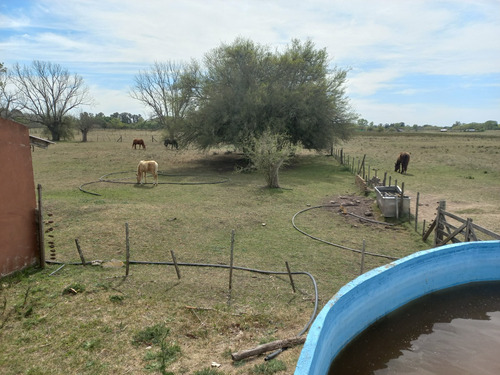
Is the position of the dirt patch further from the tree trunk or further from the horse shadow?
the horse shadow

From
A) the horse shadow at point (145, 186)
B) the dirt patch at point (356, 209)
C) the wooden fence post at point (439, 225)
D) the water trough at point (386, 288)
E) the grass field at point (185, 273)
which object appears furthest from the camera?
the horse shadow at point (145, 186)

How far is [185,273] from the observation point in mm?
7426

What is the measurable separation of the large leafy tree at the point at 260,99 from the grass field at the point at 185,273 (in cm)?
568

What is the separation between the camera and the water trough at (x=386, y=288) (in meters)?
3.90

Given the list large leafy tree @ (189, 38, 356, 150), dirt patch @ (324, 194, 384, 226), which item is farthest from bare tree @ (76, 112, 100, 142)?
dirt patch @ (324, 194, 384, 226)

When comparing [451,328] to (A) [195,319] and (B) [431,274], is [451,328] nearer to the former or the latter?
(B) [431,274]

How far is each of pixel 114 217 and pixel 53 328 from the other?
595 cm

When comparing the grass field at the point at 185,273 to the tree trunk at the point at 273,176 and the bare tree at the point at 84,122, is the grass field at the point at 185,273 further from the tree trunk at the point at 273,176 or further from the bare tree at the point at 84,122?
the bare tree at the point at 84,122

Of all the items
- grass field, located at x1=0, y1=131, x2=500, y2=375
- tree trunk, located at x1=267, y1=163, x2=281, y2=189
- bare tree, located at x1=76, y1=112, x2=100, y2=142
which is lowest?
grass field, located at x1=0, y1=131, x2=500, y2=375

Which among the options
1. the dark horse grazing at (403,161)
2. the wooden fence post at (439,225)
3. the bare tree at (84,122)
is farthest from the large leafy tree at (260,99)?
the bare tree at (84,122)

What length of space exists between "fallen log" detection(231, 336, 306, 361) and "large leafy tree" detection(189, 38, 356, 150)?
17.4m

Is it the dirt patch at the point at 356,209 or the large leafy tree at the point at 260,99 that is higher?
the large leafy tree at the point at 260,99

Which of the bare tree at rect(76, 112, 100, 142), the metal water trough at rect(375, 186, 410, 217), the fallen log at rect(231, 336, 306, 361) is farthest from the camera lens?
the bare tree at rect(76, 112, 100, 142)

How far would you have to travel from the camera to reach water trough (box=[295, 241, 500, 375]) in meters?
3.90
